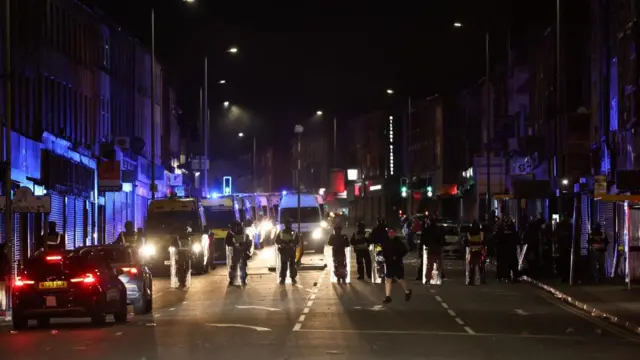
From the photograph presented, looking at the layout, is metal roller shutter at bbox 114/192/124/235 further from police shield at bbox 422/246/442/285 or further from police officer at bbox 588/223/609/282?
police officer at bbox 588/223/609/282

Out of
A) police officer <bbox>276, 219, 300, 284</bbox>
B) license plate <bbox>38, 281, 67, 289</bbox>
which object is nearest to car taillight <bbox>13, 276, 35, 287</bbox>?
license plate <bbox>38, 281, 67, 289</bbox>

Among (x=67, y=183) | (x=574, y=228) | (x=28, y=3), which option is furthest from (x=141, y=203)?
(x=574, y=228)

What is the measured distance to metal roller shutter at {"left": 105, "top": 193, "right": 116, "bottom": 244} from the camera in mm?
56719

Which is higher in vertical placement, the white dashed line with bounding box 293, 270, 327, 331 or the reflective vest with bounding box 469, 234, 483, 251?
the reflective vest with bounding box 469, 234, 483, 251

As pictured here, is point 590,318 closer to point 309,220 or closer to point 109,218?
point 309,220

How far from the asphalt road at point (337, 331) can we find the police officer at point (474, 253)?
13.0 feet

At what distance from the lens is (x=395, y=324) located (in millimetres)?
22172

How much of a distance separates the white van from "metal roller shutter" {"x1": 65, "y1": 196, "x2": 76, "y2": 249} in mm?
11942

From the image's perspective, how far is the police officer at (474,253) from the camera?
3578cm

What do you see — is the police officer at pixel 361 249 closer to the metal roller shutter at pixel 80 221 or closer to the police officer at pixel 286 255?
the police officer at pixel 286 255

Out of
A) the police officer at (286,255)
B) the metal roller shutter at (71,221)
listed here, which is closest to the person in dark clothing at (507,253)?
the police officer at (286,255)

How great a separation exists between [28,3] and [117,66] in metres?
19.8

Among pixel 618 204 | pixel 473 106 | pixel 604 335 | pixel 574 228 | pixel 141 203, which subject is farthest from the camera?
pixel 473 106

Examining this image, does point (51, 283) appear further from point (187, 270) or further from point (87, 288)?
point (187, 270)
